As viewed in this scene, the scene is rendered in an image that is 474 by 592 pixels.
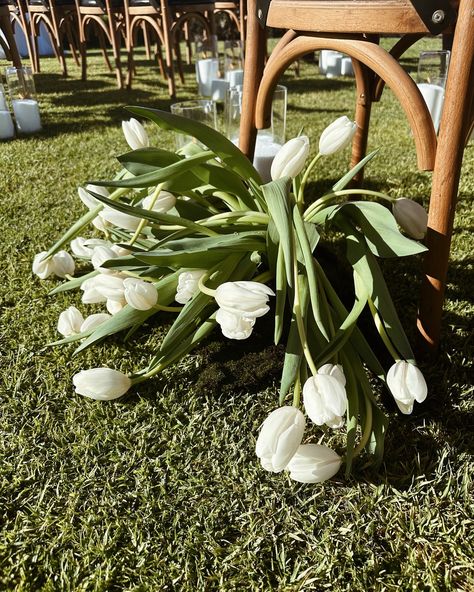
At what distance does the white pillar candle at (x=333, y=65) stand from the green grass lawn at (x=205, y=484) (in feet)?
12.9

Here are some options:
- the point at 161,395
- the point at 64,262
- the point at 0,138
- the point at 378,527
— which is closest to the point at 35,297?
the point at 64,262

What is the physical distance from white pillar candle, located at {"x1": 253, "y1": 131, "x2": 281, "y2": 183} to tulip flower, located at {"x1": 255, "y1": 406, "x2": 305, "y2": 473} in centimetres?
132

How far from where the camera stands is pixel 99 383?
0.95 m

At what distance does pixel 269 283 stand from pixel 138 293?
0.33 m

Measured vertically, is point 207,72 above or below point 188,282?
above

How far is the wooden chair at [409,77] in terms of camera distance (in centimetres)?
89

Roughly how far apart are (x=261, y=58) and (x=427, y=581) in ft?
3.76

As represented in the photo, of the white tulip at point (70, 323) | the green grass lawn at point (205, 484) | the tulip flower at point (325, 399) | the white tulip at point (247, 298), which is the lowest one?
the green grass lawn at point (205, 484)

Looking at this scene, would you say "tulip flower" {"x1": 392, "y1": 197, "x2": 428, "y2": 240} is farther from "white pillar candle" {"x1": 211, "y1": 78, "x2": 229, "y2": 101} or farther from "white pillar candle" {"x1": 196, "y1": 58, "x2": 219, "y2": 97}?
"white pillar candle" {"x1": 196, "y1": 58, "x2": 219, "y2": 97}

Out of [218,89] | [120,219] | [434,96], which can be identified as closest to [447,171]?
[120,219]

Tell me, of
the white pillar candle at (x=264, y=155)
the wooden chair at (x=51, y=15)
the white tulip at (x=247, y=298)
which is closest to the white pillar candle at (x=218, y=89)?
the white pillar candle at (x=264, y=155)

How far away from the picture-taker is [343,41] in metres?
1.04

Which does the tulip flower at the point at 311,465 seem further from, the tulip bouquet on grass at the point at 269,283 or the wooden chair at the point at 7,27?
the wooden chair at the point at 7,27

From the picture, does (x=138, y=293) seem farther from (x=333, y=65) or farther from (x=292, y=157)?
(x=333, y=65)
